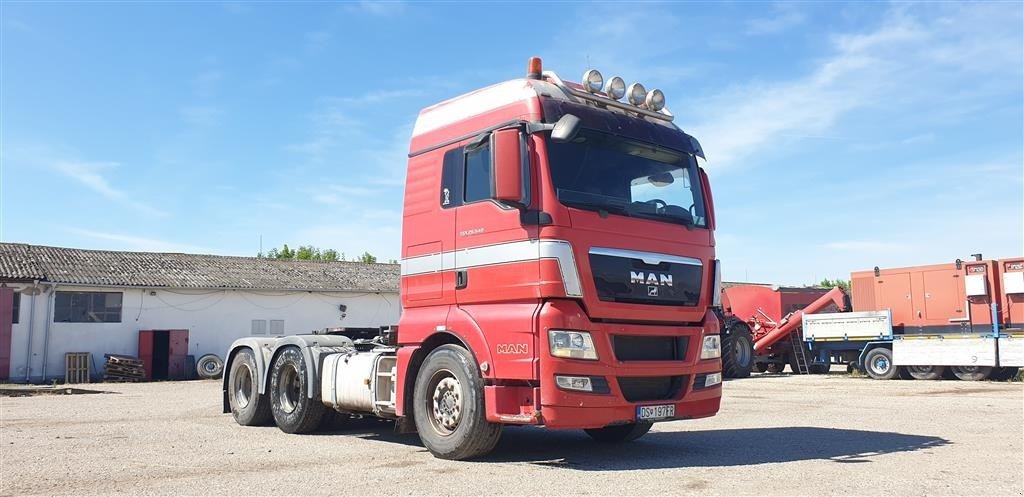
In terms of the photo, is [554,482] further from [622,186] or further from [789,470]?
[622,186]

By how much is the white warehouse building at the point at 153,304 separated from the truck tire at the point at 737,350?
11057 millimetres

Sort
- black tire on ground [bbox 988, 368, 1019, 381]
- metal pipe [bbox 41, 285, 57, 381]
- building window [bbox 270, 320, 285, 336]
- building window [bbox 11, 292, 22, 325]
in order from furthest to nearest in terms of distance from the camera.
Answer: building window [bbox 270, 320, 285, 336] < metal pipe [bbox 41, 285, 57, 381] < building window [bbox 11, 292, 22, 325] < black tire on ground [bbox 988, 368, 1019, 381]

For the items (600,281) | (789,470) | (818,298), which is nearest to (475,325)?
(600,281)

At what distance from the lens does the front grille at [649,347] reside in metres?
7.52

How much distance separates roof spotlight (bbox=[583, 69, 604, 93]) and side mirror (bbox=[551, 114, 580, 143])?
1.11 meters

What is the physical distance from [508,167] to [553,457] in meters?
2.95

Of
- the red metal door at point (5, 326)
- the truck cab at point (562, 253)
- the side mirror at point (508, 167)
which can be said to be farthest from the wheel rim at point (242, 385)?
the red metal door at point (5, 326)

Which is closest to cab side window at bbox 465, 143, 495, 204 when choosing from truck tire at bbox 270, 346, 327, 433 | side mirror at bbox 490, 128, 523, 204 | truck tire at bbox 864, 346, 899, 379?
side mirror at bbox 490, 128, 523, 204

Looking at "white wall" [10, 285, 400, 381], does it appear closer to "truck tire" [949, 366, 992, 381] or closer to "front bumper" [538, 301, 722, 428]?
"truck tire" [949, 366, 992, 381]

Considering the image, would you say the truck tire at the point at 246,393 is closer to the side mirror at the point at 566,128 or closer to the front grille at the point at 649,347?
the front grille at the point at 649,347

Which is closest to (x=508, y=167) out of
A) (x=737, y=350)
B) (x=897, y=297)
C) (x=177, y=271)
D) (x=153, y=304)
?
(x=737, y=350)

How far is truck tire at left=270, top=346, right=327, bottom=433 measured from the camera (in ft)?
33.4

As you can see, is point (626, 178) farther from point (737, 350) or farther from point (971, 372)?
point (971, 372)

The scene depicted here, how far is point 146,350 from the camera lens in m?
27.7
